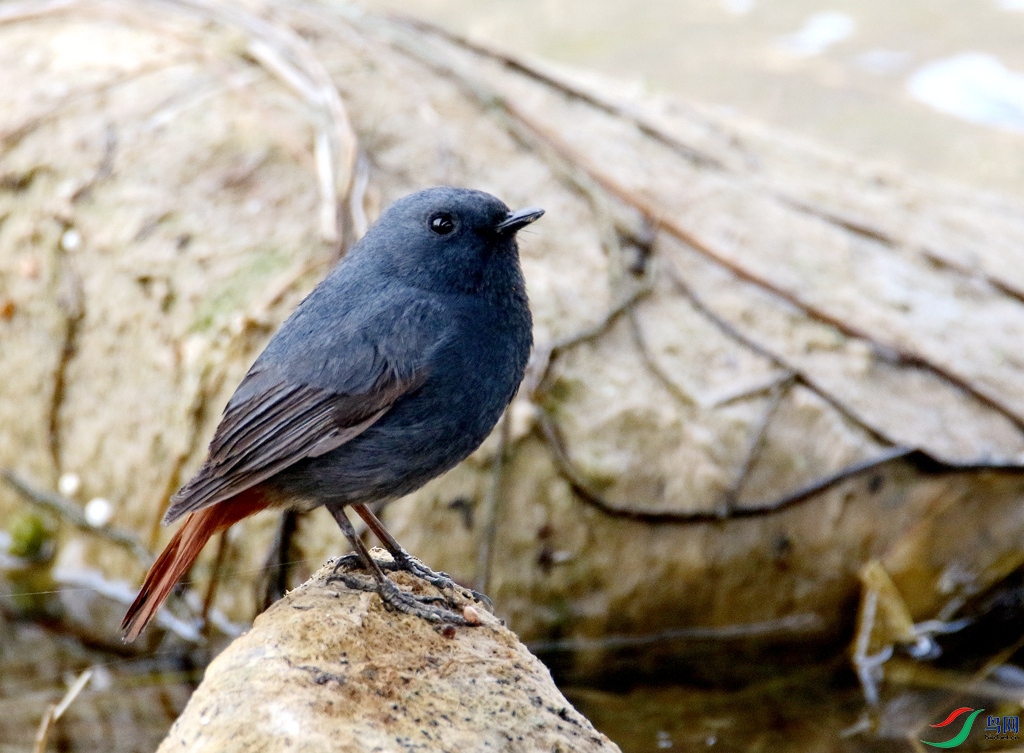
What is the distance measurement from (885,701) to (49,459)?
407cm

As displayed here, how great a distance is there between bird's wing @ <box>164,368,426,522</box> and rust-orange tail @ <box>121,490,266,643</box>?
0.09 metres

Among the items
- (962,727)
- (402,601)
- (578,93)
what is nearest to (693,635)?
(962,727)

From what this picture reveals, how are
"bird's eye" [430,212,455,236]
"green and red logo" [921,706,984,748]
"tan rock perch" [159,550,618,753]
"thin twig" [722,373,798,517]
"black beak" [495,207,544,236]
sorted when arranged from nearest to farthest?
"tan rock perch" [159,550,618,753] → "black beak" [495,207,544,236] → "bird's eye" [430,212,455,236] → "green and red logo" [921,706,984,748] → "thin twig" [722,373,798,517]

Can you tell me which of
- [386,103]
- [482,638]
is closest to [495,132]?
[386,103]

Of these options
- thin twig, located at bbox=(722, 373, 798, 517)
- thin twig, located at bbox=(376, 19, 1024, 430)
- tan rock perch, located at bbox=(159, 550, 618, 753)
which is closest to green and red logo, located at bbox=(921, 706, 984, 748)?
thin twig, located at bbox=(722, 373, 798, 517)

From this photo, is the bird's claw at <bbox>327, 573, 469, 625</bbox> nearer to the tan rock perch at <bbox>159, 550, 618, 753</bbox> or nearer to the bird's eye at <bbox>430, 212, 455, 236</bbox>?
the tan rock perch at <bbox>159, 550, 618, 753</bbox>

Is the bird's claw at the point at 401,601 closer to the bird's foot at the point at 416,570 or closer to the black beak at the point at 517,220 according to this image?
the bird's foot at the point at 416,570

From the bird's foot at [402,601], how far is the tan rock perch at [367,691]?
3cm

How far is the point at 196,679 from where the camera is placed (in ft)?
17.5

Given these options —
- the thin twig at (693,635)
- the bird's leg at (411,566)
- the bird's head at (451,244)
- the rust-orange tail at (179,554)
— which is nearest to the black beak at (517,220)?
the bird's head at (451,244)

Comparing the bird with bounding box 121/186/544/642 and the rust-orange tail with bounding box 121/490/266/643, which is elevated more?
the bird with bounding box 121/186/544/642

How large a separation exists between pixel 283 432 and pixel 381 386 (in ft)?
1.02

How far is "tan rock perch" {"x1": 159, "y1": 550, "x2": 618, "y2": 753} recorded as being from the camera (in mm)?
2721

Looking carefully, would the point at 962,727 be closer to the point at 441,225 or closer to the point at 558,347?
the point at 558,347
